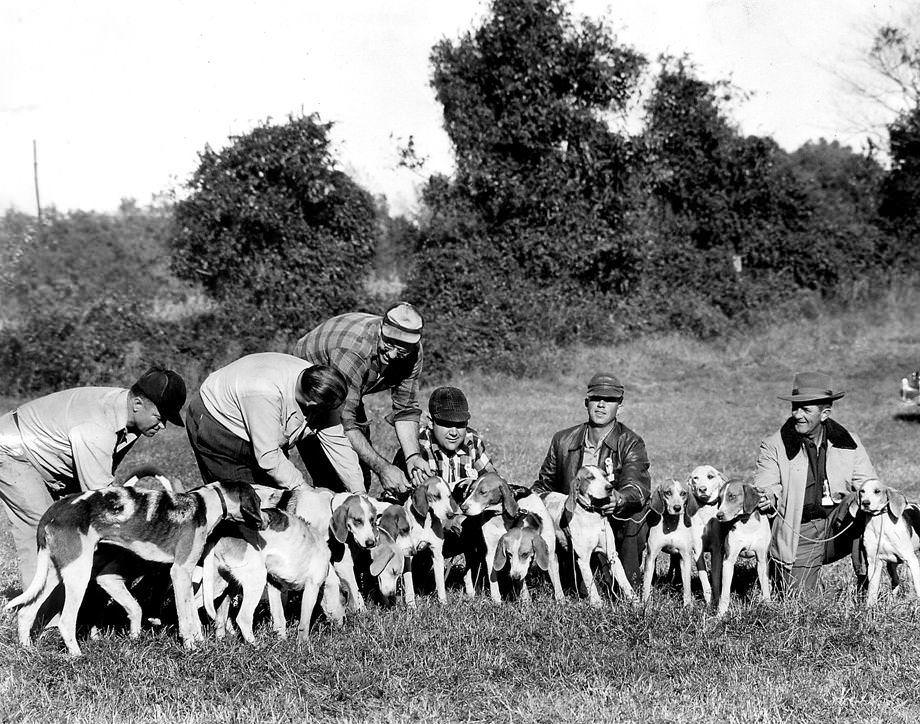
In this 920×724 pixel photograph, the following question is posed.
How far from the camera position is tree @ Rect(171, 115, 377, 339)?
59.7 feet

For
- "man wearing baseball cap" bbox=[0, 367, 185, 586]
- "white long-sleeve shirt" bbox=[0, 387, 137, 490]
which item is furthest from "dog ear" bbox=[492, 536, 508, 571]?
"white long-sleeve shirt" bbox=[0, 387, 137, 490]

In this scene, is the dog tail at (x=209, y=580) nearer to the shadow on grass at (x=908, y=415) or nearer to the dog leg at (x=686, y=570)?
the dog leg at (x=686, y=570)

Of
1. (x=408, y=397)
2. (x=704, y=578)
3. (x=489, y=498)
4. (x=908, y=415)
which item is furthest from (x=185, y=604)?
(x=908, y=415)

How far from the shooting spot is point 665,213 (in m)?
23.1

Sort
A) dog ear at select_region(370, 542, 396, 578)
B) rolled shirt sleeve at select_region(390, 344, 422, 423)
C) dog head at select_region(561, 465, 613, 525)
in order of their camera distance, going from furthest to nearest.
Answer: rolled shirt sleeve at select_region(390, 344, 422, 423) → dog head at select_region(561, 465, 613, 525) → dog ear at select_region(370, 542, 396, 578)

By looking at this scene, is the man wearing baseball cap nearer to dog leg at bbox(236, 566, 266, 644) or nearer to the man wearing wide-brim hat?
dog leg at bbox(236, 566, 266, 644)

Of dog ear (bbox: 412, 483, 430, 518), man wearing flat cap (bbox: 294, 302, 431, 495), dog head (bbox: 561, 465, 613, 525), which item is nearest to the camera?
dog head (bbox: 561, 465, 613, 525)

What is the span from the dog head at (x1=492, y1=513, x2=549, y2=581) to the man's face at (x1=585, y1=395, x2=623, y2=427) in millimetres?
854

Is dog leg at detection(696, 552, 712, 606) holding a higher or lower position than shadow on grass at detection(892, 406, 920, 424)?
lower

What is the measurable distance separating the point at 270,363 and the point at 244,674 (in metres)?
1.89

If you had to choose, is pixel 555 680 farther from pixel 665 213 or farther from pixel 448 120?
pixel 665 213

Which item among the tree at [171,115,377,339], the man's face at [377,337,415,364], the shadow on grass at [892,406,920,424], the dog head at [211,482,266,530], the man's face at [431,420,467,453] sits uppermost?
the tree at [171,115,377,339]

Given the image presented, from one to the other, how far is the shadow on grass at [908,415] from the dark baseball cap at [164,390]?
1166 centimetres

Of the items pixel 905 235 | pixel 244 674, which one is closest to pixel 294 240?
pixel 244 674
